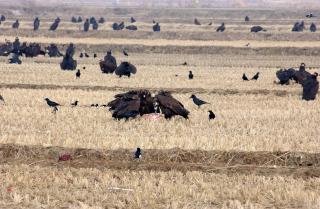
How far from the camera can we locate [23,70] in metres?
39.3

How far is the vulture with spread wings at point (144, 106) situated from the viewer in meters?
21.6

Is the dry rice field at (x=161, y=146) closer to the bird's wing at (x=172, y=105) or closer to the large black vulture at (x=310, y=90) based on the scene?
the bird's wing at (x=172, y=105)

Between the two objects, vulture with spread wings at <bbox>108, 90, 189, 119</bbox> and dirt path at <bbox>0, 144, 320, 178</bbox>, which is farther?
vulture with spread wings at <bbox>108, 90, 189, 119</bbox>

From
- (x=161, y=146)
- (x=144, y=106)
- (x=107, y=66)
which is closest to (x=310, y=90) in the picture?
(x=144, y=106)

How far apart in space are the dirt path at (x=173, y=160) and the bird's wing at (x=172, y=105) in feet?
16.1

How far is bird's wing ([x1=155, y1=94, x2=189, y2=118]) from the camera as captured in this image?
21.6 metres

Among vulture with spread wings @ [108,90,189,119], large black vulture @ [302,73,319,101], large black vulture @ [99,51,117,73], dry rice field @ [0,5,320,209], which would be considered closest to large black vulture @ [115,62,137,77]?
dry rice field @ [0,5,320,209]

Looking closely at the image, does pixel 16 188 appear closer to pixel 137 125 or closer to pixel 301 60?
pixel 137 125

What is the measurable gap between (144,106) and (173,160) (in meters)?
5.85

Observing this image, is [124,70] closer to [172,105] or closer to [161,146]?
[172,105]

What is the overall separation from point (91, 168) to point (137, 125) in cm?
553

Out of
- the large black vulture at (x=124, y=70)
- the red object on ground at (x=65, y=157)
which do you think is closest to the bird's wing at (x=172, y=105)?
the red object on ground at (x=65, y=157)

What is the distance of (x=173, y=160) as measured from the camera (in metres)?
16.5

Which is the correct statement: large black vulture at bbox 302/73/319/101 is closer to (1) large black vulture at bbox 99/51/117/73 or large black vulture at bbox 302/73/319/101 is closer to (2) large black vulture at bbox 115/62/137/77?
(2) large black vulture at bbox 115/62/137/77
